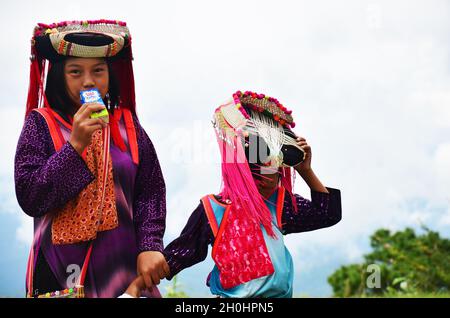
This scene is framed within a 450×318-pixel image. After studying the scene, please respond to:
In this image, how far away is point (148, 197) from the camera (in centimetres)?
294

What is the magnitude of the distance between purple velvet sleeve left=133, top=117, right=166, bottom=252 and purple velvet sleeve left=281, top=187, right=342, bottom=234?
1.62 feet

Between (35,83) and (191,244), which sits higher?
(35,83)

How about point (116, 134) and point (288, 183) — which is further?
point (288, 183)

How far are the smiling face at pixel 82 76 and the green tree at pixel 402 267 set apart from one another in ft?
12.5

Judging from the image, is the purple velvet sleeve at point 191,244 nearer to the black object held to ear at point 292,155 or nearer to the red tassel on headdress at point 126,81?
the black object held to ear at point 292,155

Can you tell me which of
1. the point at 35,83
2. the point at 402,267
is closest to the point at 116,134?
the point at 35,83

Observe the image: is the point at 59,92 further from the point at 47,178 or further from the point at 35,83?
the point at 47,178

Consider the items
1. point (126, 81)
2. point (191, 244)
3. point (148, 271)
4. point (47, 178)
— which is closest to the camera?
point (47, 178)

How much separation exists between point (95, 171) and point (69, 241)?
0.89ft

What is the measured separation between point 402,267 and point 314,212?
12.1 ft

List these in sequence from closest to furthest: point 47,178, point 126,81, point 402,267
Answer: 1. point 47,178
2. point 126,81
3. point 402,267

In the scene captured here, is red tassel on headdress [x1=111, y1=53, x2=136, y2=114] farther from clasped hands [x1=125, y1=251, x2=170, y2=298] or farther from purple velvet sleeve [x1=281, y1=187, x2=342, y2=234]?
A: purple velvet sleeve [x1=281, y1=187, x2=342, y2=234]

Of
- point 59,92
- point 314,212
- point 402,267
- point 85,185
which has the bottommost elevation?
point 402,267
